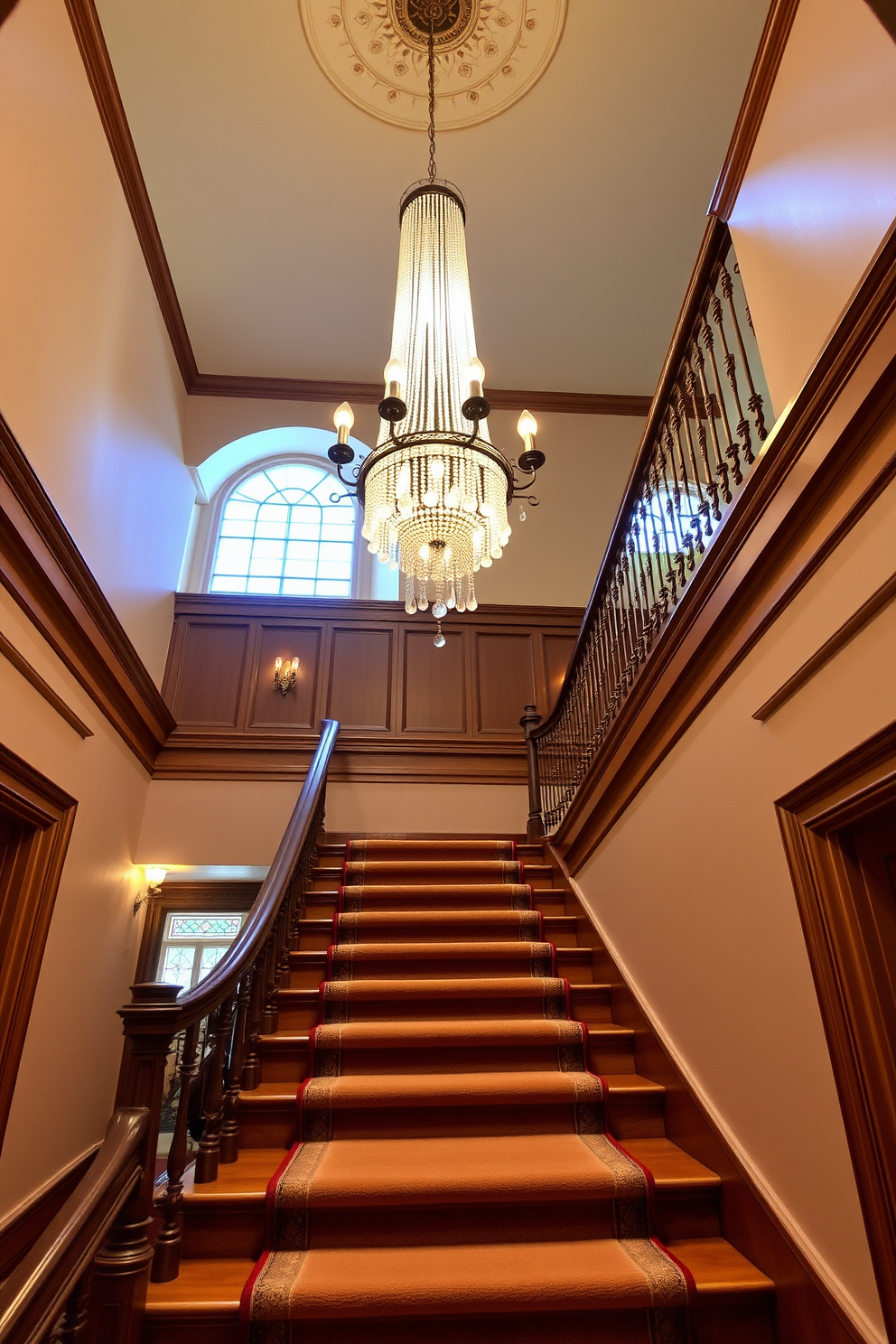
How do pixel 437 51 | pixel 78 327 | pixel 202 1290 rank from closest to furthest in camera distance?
1. pixel 202 1290
2. pixel 78 327
3. pixel 437 51

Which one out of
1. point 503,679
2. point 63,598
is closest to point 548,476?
point 503,679

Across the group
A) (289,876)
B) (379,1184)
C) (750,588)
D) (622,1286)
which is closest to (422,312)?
(750,588)

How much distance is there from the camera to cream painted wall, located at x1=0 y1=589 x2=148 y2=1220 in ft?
10.5

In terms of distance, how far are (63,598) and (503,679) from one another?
3689 mm

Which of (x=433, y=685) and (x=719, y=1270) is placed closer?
(x=719, y=1270)

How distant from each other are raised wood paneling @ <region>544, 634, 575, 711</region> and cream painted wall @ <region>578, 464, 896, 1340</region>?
11.2 ft

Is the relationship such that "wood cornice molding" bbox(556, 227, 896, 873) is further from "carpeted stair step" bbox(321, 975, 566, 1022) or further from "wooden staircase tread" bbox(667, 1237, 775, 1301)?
"wooden staircase tread" bbox(667, 1237, 775, 1301)

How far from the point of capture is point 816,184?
216 cm

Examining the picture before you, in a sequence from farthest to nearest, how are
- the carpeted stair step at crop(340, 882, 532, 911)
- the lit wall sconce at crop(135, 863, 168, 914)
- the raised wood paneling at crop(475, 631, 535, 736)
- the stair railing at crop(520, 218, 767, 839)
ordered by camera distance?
the raised wood paneling at crop(475, 631, 535, 736) → the lit wall sconce at crop(135, 863, 168, 914) → the carpeted stair step at crop(340, 882, 532, 911) → the stair railing at crop(520, 218, 767, 839)

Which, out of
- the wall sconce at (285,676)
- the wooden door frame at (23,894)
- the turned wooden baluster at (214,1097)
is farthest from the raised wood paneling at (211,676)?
the turned wooden baluster at (214,1097)

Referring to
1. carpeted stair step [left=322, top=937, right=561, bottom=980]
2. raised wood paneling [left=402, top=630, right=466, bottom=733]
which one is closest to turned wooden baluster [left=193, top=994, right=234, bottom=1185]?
carpeted stair step [left=322, top=937, right=561, bottom=980]

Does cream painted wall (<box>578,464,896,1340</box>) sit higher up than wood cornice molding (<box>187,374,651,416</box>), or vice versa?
wood cornice molding (<box>187,374,651,416</box>)

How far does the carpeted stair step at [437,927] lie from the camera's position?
381 centimetres

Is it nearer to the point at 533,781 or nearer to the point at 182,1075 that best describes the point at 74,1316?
the point at 182,1075
